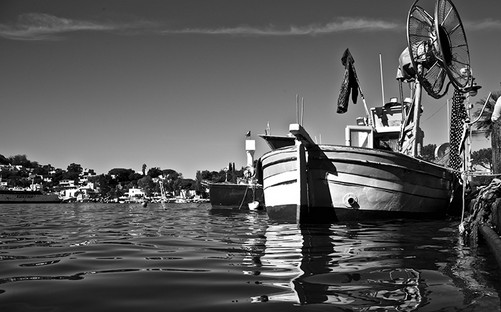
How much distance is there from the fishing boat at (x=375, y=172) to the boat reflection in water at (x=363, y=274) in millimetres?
4475

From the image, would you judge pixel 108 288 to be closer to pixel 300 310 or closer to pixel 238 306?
pixel 238 306

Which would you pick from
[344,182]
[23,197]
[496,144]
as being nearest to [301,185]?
[344,182]

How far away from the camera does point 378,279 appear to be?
3.86 meters

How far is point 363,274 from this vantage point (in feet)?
13.6

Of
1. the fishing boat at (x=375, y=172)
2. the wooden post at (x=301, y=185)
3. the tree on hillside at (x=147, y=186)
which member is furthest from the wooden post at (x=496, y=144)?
the tree on hillside at (x=147, y=186)

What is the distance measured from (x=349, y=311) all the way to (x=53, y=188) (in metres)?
203

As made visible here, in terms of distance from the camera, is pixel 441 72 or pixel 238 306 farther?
pixel 441 72

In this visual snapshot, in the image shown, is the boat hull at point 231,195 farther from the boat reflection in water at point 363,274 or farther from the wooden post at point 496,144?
the boat reflection in water at point 363,274

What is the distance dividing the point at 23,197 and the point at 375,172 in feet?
382

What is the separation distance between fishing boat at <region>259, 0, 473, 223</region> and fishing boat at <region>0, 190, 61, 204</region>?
106173mm

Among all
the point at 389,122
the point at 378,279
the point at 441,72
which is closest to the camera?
the point at 378,279

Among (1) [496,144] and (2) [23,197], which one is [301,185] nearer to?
(1) [496,144]

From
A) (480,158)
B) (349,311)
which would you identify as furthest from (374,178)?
(480,158)

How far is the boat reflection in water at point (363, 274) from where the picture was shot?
3.10 meters
